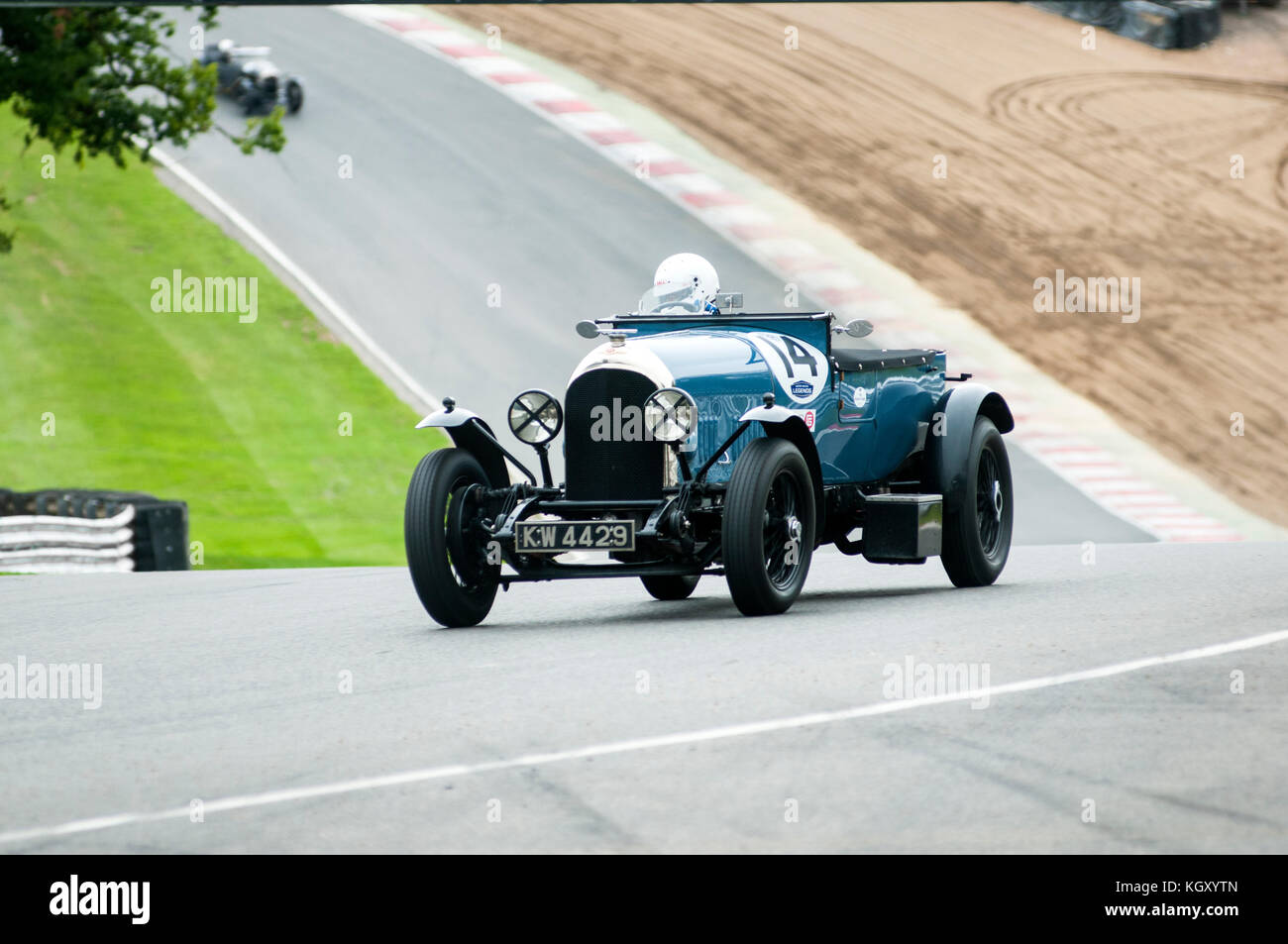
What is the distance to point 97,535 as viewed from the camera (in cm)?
1633

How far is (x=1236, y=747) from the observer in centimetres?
628

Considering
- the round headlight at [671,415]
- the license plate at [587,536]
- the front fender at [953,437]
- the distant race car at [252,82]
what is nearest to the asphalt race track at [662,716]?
the license plate at [587,536]

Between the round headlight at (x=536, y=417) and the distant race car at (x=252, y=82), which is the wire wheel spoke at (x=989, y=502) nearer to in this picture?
the round headlight at (x=536, y=417)

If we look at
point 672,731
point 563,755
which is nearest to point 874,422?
point 672,731

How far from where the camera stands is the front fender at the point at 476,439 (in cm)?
1041

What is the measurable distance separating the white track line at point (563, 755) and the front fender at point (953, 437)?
11.7 feet

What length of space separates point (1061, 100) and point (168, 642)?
2530cm

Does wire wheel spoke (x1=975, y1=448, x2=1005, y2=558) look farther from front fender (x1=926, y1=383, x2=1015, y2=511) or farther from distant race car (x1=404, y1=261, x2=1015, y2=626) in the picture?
distant race car (x1=404, y1=261, x2=1015, y2=626)

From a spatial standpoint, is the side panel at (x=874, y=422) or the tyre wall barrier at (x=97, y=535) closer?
the side panel at (x=874, y=422)

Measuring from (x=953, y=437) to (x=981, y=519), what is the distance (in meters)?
0.66

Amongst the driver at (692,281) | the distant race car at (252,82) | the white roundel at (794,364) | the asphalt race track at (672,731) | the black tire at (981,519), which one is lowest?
the asphalt race track at (672,731)

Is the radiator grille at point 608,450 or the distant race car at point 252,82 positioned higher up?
the distant race car at point 252,82

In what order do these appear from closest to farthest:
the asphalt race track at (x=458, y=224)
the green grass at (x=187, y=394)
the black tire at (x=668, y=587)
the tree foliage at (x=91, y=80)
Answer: the black tire at (x=668, y=587)
the tree foliage at (x=91, y=80)
the green grass at (x=187, y=394)
the asphalt race track at (x=458, y=224)
